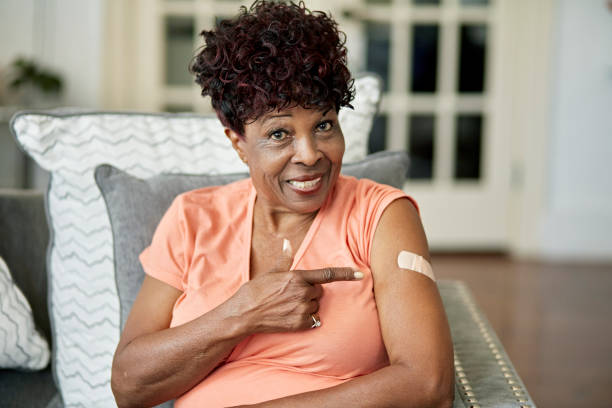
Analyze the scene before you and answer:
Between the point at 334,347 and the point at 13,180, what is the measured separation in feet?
9.87

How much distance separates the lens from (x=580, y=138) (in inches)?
157

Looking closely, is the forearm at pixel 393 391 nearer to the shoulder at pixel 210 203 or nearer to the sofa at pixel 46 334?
the sofa at pixel 46 334

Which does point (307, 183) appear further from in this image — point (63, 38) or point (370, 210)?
point (63, 38)

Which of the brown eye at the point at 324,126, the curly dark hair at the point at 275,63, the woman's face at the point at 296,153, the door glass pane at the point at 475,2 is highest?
the door glass pane at the point at 475,2

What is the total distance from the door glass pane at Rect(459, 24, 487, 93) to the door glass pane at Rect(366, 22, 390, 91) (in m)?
0.46

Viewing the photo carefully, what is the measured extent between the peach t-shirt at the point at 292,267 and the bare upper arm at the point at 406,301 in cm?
2

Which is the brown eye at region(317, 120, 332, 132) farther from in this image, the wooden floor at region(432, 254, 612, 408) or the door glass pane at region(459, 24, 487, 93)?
the door glass pane at region(459, 24, 487, 93)

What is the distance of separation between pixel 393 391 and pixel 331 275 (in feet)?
0.67

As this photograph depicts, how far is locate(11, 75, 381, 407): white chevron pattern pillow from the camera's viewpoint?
4.65ft

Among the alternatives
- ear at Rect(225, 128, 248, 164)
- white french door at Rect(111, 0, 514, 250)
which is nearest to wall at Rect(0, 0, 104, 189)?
white french door at Rect(111, 0, 514, 250)

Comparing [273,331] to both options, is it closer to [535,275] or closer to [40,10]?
[535,275]

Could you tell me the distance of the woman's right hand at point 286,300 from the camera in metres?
1.07

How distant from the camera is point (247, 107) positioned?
1.13 metres

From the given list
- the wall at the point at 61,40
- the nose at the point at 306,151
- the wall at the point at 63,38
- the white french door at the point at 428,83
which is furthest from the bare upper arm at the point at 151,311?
the white french door at the point at 428,83
